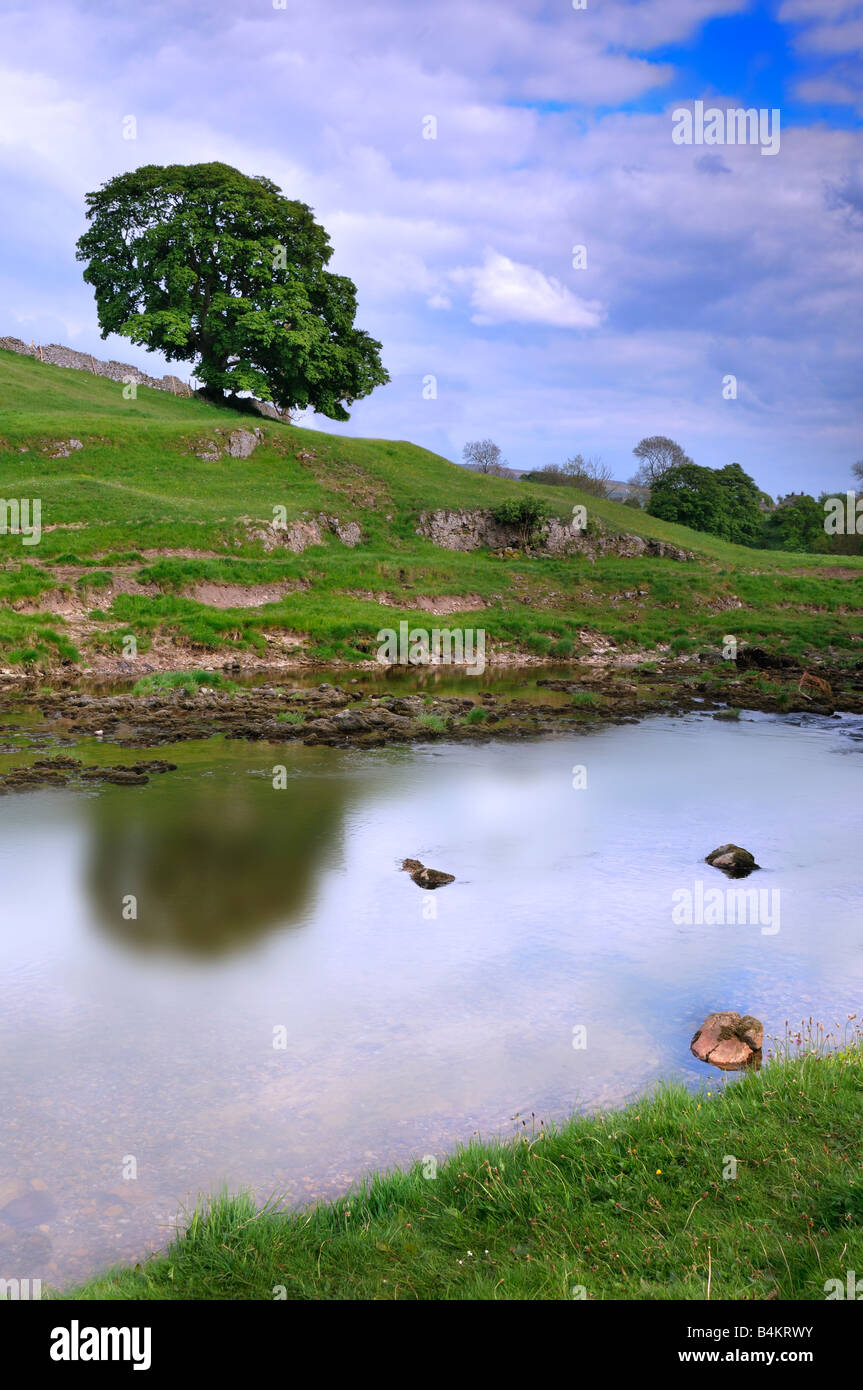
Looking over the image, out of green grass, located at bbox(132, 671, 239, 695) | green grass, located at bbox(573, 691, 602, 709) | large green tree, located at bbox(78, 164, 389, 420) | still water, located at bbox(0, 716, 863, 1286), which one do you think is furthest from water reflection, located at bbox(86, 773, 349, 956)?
large green tree, located at bbox(78, 164, 389, 420)

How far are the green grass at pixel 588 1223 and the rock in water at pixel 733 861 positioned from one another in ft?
18.9

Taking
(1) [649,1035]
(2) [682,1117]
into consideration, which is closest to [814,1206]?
(2) [682,1117]

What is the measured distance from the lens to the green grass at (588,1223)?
14.1 ft

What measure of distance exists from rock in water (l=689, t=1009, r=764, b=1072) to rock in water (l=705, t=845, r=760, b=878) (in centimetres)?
431

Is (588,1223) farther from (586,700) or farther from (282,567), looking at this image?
(282,567)

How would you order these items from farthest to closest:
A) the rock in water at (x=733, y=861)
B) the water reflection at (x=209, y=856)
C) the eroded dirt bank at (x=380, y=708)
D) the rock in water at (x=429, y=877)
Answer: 1. the eroded dirt bank at (x=380, y=708)
2. the rock in water at (x=733, y=861)
3. the rock in water at (x=429, y=877)
4. the water reflection at (x=209, y=856)

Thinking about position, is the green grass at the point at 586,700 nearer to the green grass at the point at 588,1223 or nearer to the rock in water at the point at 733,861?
the rock in water at the point at 733,861

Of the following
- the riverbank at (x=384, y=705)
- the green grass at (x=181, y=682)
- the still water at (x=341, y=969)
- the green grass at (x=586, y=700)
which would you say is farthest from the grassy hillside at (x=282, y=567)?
the still water at (x=341, y=969)

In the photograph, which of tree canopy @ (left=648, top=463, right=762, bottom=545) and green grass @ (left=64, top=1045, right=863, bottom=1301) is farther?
tree canopy @ (left=648, top=463, right=762, bottom=545)

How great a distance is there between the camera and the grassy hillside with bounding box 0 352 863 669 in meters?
28.6

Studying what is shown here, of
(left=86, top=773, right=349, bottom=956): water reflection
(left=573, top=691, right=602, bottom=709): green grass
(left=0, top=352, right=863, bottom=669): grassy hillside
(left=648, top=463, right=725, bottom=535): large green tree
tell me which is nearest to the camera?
(left=86, top=773, right=349, bottom=956): water reflection

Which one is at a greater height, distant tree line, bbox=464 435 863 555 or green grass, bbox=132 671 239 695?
distant tree line, bbox=464 435 863 555

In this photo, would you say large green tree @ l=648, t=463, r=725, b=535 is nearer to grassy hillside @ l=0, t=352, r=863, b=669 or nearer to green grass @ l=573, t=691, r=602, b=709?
grassy hillside @ l=0, t=352, r=863, b=669
